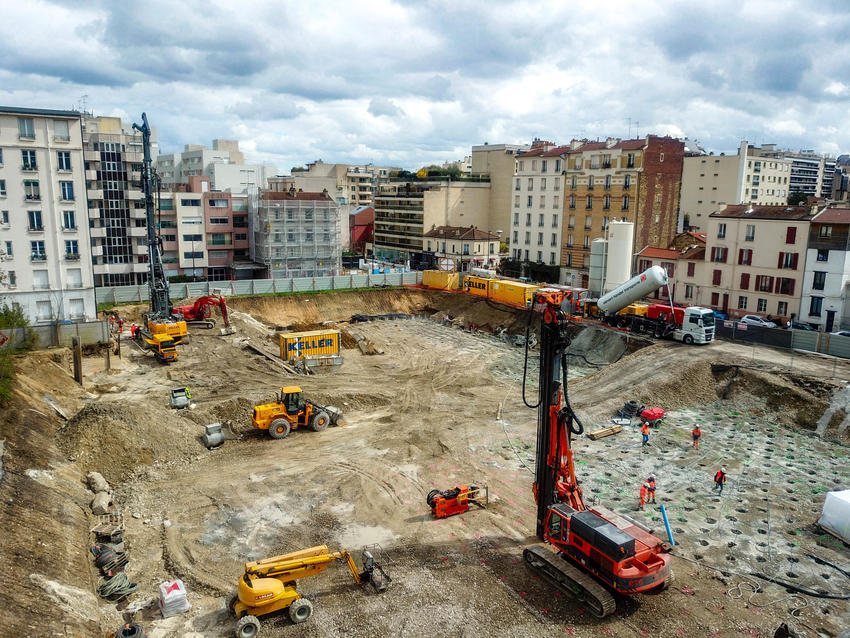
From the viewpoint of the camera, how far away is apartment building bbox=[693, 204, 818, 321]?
151 feet

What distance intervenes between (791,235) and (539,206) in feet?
99.3

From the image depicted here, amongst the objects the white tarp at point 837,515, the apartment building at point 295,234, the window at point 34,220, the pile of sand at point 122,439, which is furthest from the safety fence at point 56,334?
the white tarp at point 837,515

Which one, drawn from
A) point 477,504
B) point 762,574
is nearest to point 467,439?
point 477,504

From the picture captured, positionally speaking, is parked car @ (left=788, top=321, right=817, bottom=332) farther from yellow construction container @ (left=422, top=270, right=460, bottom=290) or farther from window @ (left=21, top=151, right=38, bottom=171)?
window @ (left=21, top=151, right=38, bottom=171)

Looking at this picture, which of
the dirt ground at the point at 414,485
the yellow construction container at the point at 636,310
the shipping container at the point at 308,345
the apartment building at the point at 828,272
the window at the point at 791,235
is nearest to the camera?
the dirt ground at the point at 414,485

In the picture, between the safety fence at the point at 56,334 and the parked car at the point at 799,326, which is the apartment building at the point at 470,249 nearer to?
the parked car at the point at 799,326

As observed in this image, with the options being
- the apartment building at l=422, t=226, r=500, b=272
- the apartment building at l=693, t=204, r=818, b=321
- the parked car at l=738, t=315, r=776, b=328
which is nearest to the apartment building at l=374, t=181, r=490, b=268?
the apartment building at l=422, t=226, r=500, b=272

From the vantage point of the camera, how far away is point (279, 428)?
1131 inches

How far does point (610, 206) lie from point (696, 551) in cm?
5011

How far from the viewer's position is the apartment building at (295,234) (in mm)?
66062

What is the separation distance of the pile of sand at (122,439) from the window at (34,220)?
23.2 m

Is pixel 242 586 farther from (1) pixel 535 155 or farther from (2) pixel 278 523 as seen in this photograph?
(1) pixel 535 155

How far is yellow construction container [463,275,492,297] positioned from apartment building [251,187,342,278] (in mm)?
16835

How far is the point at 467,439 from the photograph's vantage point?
29.3 m
